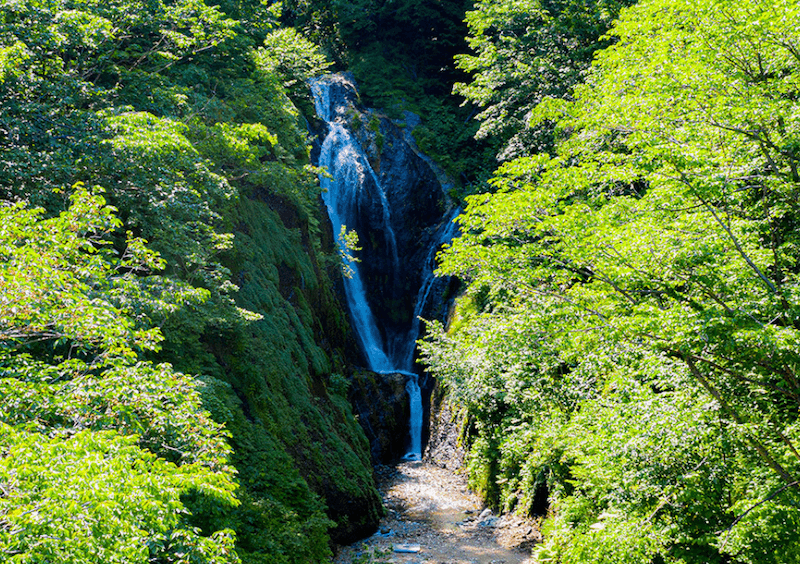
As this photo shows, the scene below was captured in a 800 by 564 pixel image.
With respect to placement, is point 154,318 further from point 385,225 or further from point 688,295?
point 385,225

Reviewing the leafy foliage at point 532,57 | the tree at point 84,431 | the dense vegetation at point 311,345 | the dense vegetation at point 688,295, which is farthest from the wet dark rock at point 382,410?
the tree at point 84,431

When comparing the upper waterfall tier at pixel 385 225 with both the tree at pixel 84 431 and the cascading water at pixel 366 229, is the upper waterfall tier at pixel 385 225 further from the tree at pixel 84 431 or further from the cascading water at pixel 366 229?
the tree at pixel 84 431

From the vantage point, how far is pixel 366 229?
2417 cm

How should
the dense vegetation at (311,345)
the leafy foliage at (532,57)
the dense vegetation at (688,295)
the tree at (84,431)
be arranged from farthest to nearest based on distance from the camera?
1. the leafy foliage at (532,57)
2. the dense vegetation at (688,295)
3. the dense vegetation at (311,345)
4. the tree at (84,431)

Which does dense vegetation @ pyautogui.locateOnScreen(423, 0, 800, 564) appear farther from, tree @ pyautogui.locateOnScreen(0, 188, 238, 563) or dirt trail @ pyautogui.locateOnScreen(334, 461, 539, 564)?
tree @ pyautogui.locateOnScreen(0, 188, 238, 563)

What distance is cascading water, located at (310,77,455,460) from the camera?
2253cm

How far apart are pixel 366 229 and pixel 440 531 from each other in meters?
14.6

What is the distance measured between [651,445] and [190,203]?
316 inches

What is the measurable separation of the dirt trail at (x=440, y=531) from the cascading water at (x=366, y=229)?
6.57m

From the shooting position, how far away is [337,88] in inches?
1068

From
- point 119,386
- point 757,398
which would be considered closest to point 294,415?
point 119,386

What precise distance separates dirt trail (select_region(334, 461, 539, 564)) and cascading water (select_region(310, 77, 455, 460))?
657 cm

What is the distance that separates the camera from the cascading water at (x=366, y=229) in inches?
887

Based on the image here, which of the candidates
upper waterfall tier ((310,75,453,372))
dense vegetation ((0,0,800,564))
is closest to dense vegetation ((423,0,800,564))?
dense vegetation ((0,0,800,564))
